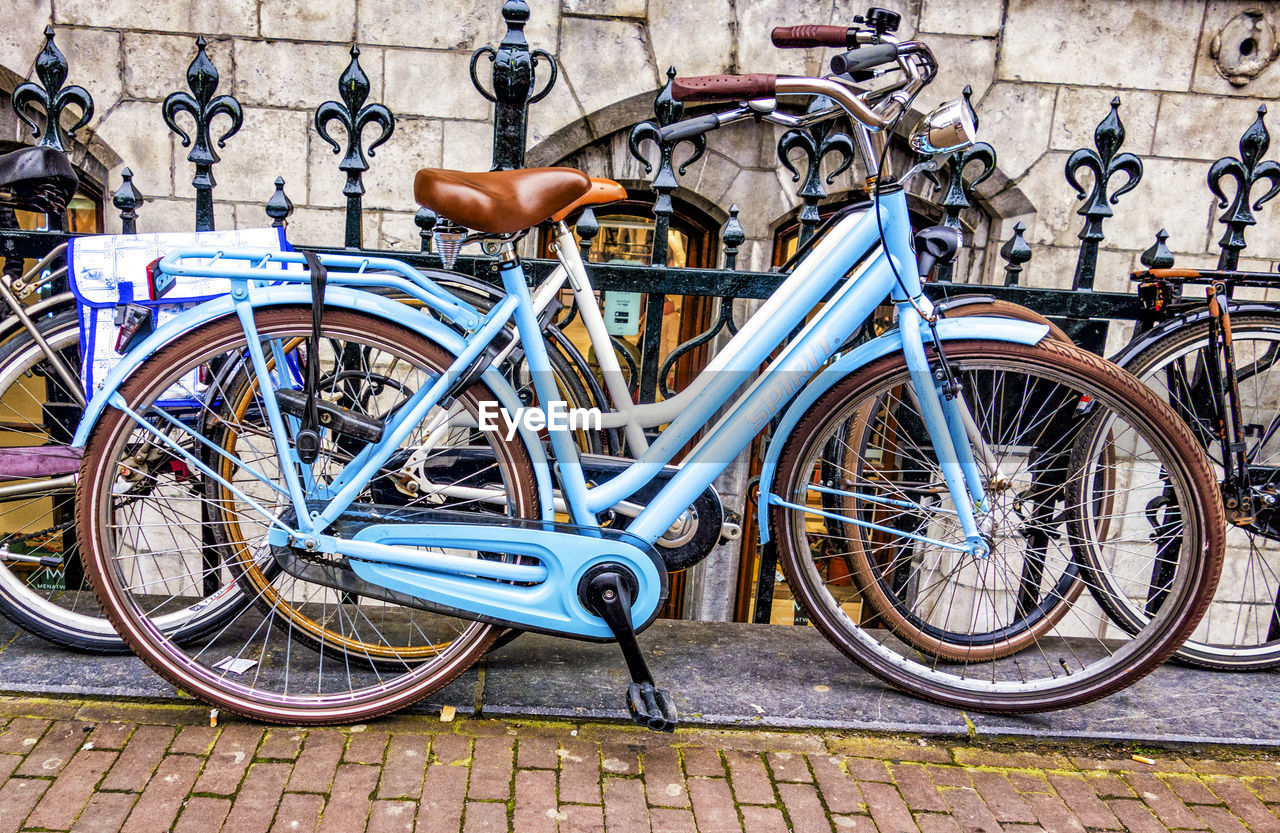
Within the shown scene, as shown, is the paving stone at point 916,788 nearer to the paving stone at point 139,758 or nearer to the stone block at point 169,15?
the paving stone at point 139,758

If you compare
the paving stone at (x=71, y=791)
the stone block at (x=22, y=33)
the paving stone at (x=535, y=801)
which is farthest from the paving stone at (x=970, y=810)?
the stone block at (x=22, y=33)

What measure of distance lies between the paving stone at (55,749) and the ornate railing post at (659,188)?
5.99ft

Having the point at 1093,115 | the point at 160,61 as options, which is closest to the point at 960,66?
the point at 1093,115

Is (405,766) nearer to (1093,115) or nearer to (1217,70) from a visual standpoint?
(1093,115)

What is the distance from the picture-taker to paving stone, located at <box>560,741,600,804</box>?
2205mm

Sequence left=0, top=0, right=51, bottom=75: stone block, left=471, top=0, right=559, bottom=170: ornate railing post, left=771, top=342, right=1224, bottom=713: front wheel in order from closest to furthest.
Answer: left=771, top=342, right=1224, bottom=713: front wheel → left=471, top=0, right=559, bottom=170: ornate railing post → left=0, top=0, right=51, bottom=75: stone block

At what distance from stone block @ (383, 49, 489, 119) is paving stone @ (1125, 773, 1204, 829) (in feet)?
14.2

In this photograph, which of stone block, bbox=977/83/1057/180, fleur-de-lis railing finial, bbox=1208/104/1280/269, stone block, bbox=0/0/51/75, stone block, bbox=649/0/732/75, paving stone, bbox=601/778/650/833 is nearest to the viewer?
paving stone, bbox=601/778/650/833

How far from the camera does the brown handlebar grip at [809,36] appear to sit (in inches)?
80.8

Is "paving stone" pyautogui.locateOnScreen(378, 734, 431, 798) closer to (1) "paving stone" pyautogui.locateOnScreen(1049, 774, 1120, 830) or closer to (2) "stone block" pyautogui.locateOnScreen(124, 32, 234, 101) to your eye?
(1) "paving stone" pyautogui.locateOnScreen(1049, 774, 1120, 830)

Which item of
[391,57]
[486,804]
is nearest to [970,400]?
[486,804]

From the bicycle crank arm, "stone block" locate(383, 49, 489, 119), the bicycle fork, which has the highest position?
"stone block" locate(383, 49, 489, 119)

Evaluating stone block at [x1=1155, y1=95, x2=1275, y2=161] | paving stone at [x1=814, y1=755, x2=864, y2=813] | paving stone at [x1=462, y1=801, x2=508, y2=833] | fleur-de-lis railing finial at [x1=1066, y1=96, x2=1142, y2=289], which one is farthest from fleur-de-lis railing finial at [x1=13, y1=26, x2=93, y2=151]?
stone block at [x1=1155, y1=95, x2=1275, y2=161]

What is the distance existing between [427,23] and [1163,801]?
4.75m
